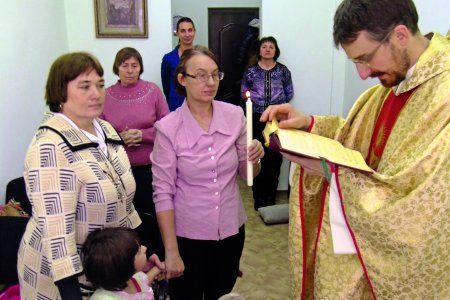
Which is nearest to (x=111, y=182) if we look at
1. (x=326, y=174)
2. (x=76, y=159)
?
(x=76, y=159)

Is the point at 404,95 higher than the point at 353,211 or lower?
higher

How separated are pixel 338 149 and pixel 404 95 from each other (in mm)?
280

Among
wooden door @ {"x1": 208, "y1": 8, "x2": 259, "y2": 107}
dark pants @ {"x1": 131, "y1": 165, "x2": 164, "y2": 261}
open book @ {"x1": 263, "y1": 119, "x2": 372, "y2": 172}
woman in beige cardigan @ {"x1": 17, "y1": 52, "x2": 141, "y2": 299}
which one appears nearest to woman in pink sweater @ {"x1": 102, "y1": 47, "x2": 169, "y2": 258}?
dark pants @ {"x1": 131, "y1": 165, "x2": 164, "y2": 261}

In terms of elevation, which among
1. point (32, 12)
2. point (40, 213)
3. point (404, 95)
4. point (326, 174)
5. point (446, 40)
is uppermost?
point (32, 12)

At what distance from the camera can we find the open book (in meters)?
1.13

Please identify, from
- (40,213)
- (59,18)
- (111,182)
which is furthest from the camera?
(59,18)

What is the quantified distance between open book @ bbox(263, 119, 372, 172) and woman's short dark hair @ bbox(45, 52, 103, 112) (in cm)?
71

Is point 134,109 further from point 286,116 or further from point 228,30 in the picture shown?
point 228,30

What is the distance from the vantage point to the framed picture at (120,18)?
150 inches

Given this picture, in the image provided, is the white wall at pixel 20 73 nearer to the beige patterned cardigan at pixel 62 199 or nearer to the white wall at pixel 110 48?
the white wall at pixel 110 48

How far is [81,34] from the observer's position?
3.85 metres

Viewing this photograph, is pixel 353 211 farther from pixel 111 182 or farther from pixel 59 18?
pixel 59 18

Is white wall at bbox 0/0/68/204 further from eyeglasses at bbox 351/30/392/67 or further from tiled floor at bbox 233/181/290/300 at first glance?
eyeglasses at bbox 351/30/392/67

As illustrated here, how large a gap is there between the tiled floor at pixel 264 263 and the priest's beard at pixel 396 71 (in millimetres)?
1880
